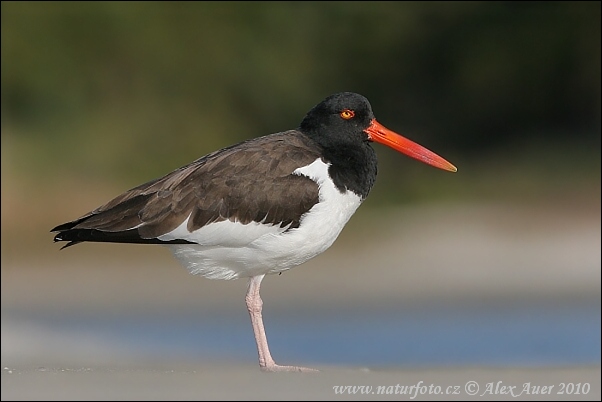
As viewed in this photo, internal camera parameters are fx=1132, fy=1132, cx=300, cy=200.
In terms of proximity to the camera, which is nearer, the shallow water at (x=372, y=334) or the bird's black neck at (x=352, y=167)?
the bird's black neck at (x=352, y=167)

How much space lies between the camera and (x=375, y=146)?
19.8 m

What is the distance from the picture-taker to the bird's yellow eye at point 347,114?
295 inches

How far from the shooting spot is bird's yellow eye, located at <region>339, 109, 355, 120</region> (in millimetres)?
7480

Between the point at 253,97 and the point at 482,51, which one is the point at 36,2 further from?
the point at 482,51

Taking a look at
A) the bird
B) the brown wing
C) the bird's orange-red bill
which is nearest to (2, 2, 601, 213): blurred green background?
the bird's orange-red bill

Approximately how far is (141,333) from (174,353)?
50.2 inches

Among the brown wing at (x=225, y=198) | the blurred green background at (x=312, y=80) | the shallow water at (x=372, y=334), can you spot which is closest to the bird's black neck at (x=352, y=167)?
the brown wing at (x=225, y=198)

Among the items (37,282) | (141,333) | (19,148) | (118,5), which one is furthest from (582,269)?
(118,5)

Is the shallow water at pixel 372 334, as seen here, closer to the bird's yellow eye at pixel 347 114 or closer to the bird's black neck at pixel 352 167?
the bird's black neck at pixel 352 167

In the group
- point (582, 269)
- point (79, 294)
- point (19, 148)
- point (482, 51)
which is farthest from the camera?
point (482, 51)

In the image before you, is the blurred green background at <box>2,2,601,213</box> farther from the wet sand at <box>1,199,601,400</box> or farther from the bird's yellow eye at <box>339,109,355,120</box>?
the bird's yellow eye at <box>339,109,355,120</box>

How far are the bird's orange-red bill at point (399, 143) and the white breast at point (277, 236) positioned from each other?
57cm

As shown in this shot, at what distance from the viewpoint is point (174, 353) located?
11.4m

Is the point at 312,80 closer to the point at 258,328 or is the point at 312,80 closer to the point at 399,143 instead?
the point at 399,143
